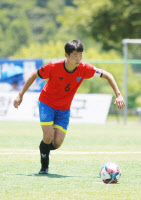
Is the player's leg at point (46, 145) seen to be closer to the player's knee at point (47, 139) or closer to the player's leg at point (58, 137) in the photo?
the player's knee at point (47, 139)

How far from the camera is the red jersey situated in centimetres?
718

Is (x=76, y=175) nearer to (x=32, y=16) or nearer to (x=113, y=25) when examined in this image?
(x=113, y=25)

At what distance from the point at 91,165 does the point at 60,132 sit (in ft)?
2.94

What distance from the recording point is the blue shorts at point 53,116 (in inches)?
288

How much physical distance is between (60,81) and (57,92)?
0.19m

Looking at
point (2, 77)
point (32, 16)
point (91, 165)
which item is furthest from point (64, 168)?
point (32, 16)

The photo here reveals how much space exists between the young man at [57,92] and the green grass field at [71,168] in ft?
1.60

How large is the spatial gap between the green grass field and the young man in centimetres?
49

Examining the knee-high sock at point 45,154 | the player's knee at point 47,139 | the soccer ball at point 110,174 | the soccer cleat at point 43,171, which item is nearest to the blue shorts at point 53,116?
the player's knee at point 47,139

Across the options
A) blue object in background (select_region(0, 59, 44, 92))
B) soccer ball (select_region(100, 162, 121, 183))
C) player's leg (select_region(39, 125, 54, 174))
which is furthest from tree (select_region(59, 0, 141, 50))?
soccer ball (select_region(100, 162, 121, 183))

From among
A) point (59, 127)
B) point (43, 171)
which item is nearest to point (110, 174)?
point (43, 171)

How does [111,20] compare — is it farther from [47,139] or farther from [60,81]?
[47,139]

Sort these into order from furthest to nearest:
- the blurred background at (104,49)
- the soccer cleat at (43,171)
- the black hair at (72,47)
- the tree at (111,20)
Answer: the tree at (111,20) → the blurred background at (104,49) → the soccer cleat at (43,171) → the black hair at (72,47)

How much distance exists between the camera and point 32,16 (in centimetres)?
11119
